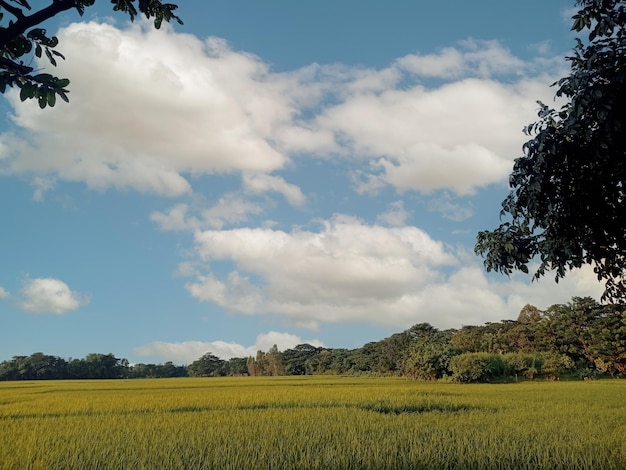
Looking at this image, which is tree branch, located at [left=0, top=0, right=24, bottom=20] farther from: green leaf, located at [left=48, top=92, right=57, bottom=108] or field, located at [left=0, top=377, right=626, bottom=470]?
field, located at [left=0, top=377, right=626, bottom=470]

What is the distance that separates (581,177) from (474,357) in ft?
117

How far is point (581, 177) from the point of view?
6312 millimetres

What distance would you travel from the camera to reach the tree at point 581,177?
521 cm

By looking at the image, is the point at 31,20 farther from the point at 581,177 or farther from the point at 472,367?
the point at 472,367

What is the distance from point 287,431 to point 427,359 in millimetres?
34835

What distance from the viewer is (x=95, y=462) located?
7.05 m

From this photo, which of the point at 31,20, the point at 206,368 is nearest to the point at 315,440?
the point at 31,20

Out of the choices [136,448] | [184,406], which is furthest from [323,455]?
[184,406]

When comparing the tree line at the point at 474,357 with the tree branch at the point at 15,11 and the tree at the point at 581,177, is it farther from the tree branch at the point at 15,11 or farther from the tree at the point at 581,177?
the tree branch at the point at 15,11

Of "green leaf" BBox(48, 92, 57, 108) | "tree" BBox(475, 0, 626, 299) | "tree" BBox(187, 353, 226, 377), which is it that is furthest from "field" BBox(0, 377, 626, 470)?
"tree" BBox(187, 353, 226, 377)

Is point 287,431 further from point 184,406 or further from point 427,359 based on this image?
point 427,359

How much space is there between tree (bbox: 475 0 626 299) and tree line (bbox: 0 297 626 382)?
67.2 feet

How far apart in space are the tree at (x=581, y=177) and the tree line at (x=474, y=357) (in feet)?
67.2

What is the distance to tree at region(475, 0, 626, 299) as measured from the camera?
521 centimetres
